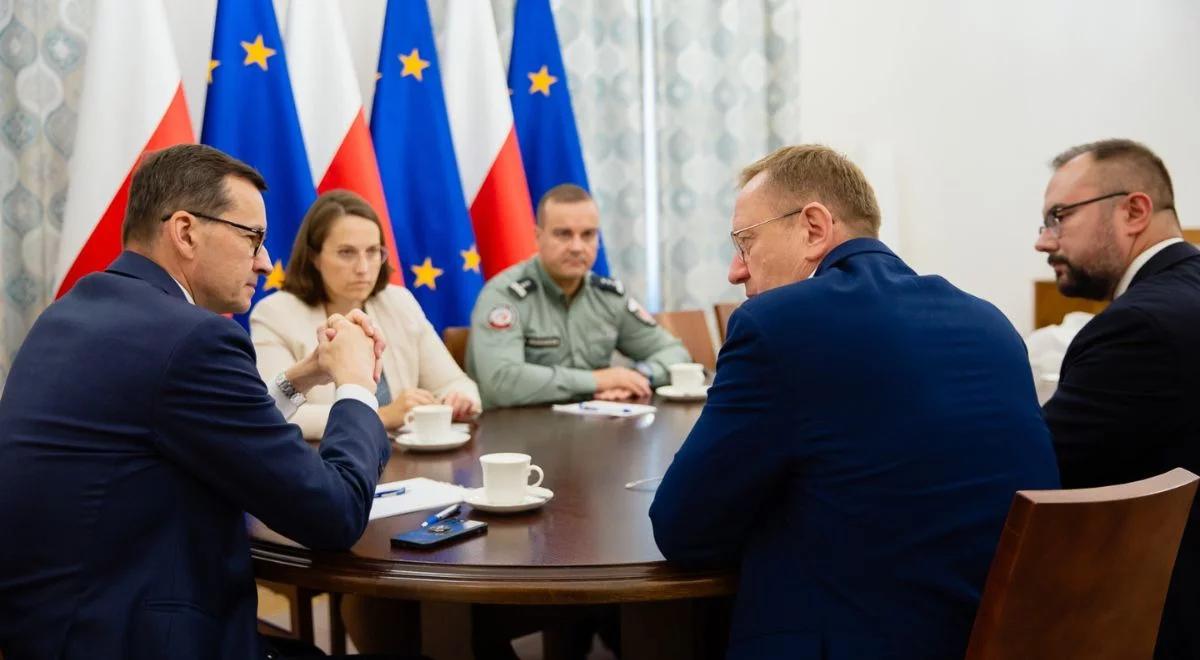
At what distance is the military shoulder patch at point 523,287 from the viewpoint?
3.23 meters

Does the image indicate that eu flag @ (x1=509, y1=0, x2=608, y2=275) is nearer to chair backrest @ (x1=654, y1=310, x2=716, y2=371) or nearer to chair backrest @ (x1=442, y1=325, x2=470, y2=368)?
chair backrest @ (x1=654, y1=310, x2=716, y2=371)

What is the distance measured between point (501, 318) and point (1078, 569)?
2196mm

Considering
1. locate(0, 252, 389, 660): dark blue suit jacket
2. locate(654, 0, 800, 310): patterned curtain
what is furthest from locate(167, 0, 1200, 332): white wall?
locate(0, 252, 389, 660): dark blue suit jacket

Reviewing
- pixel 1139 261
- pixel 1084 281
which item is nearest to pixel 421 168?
pixel 1084 281

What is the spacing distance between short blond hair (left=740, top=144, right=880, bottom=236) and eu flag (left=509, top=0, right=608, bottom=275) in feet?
8.13

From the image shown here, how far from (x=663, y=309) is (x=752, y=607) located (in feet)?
10.6

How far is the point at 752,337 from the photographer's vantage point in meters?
1.27

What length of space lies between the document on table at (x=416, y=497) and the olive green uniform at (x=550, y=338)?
3.59ft

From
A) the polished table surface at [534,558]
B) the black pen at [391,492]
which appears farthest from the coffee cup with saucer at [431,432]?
the black pen at [391,492]

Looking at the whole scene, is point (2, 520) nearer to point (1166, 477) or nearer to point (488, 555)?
point (488, 555)

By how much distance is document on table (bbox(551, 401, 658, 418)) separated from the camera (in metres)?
2.57

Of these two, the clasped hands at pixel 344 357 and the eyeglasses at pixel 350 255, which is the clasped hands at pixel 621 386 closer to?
the eyeglasses at pixel 350 255

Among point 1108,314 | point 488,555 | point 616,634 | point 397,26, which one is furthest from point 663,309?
point 488,555

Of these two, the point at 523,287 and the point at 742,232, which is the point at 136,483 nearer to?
the point at 742,232
